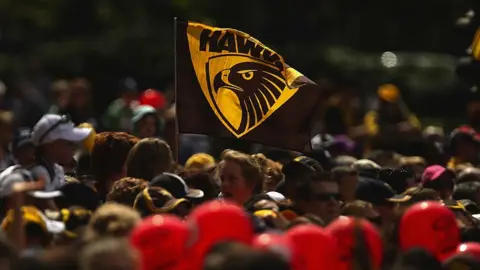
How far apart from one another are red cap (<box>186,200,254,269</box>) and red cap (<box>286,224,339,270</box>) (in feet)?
0.80

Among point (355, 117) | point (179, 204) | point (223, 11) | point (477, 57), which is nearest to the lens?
point (179, 204)

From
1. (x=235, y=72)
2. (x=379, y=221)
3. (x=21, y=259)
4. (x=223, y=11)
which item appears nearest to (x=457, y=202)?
(x=379, y=221)

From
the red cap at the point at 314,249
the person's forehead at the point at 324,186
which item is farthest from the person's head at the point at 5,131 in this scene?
the red cap at the point at 314,249

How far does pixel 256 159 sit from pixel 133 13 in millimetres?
14895

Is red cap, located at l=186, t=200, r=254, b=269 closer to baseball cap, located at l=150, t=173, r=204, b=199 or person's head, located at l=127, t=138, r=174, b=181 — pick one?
baseball cap, located at l=150, t=173, r=204, b=199

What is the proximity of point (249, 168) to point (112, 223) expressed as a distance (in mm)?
2923

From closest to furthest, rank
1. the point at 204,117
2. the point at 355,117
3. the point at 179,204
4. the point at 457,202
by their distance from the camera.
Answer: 1. the point at 179,204
2. the point at 457,202
3. the point at 204,117
4. the point at 355,117

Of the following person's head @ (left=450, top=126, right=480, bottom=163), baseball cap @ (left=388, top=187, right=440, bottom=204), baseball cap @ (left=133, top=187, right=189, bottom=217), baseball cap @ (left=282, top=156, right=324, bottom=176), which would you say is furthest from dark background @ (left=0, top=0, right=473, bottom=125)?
baseball cap @ (left=133, top=187, right=189, bottom=217)

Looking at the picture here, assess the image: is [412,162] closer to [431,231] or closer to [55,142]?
[55,142]

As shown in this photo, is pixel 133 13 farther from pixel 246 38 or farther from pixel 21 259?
pixel 21 259

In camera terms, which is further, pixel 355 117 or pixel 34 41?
pixel 34 41

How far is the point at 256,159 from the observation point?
1175 cm

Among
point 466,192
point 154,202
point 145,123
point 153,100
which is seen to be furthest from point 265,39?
→ point 154,202

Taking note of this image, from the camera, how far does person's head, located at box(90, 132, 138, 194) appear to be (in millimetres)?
11383
